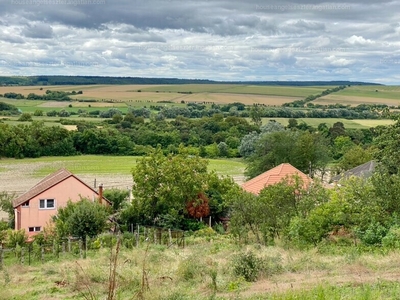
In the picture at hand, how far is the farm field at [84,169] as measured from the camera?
57.1m

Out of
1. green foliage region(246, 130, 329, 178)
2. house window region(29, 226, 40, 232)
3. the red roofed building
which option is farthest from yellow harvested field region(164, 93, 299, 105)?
house window region(29, 226, 40, 232)

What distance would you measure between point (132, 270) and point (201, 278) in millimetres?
1704

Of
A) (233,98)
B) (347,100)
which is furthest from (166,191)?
(233,98)

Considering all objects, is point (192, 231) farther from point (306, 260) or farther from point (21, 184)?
point (21, 184)

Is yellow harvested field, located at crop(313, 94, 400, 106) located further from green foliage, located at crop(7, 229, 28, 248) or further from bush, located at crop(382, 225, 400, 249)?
bush, located at crop(382, 225, 400, 249)

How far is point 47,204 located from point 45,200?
31 centimetres

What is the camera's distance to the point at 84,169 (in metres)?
67.9

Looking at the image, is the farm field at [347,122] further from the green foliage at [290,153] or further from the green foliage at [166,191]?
the green foliage at [166,191]

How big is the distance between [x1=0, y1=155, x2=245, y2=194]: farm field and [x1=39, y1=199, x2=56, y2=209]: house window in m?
19.4

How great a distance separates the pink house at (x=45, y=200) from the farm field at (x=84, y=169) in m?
19.4

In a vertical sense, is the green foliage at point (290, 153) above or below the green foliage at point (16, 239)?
above

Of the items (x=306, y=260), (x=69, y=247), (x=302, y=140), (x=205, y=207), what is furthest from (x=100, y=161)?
(x=306, y=260)

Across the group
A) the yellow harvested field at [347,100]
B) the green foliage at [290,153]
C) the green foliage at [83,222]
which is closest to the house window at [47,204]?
the green foliage at [83,222]

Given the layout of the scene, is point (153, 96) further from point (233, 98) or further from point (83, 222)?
point (83, 222)
